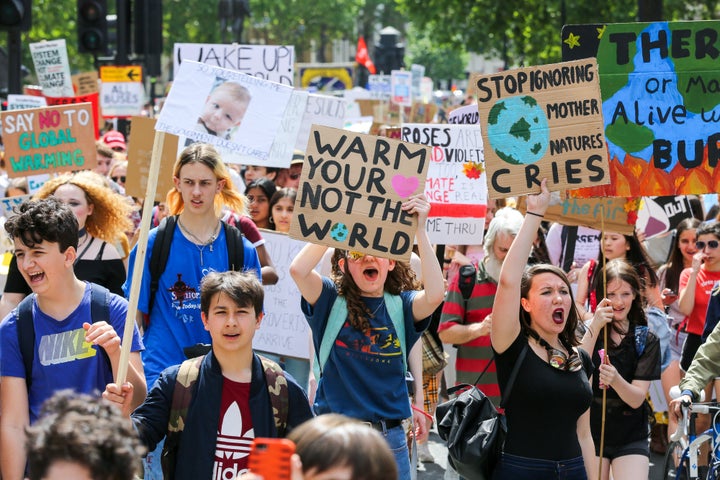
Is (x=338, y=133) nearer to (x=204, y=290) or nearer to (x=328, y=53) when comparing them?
(x=204, y=290)

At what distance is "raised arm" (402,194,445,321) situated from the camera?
5297 millimetres

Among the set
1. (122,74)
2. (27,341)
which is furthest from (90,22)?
(27,341)

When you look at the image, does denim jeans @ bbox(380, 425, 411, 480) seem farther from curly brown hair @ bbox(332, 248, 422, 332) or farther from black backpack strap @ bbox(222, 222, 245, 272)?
black backpack strap @ bbox(222, 222, 245, 272)

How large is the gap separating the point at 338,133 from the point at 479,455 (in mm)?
1629

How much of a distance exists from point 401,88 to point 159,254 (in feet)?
59.2

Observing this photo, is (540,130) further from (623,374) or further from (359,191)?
(623,374)

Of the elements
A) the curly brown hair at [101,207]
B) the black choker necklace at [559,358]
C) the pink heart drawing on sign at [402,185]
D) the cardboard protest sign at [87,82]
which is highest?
the cardboard protest sign at [87,82]

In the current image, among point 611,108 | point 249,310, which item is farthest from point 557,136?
point 249,310

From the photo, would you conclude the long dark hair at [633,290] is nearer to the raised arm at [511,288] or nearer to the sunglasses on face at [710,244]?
the raised arm at [511,288]

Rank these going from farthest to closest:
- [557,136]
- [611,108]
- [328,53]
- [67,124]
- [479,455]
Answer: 1. [328,53]
2. [67,124]
3. [611,108]
4. [557,136]
5. [479,455]

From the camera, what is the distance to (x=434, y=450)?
8.92m

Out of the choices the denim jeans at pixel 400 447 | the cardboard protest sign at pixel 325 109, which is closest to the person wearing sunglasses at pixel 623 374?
the denim jeans at pixel 400 447

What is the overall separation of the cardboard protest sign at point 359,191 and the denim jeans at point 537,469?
1.04 metres

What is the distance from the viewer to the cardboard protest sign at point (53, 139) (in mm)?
10125
